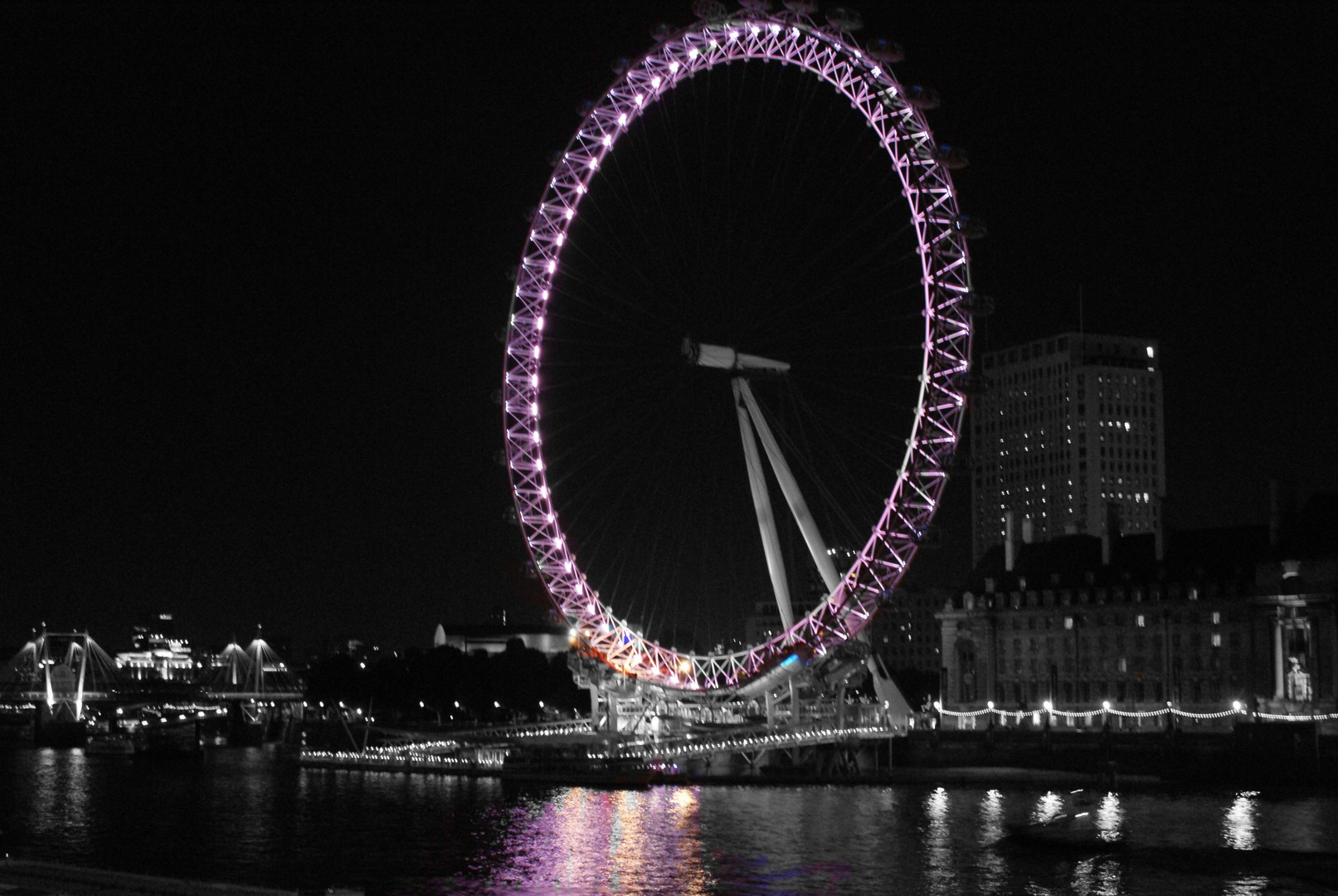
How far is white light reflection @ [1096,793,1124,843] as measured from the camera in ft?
189

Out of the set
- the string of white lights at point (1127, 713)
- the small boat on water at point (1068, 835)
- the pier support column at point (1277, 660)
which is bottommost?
the small boat on water at point (1068, 835)

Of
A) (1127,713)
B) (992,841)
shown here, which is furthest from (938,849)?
(1127,713)

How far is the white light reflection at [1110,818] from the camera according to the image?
2274 inches

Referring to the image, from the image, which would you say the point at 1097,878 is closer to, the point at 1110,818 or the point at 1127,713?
the point at 1110,818

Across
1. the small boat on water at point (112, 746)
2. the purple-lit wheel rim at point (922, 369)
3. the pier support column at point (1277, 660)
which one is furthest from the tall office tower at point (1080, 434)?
the purple-lit wheel rim at point (922, 369)

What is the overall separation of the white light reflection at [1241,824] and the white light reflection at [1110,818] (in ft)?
11.0

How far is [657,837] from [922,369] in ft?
65.2

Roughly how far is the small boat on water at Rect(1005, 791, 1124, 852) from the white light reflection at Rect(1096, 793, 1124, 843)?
0.29 metres

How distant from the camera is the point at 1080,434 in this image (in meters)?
178

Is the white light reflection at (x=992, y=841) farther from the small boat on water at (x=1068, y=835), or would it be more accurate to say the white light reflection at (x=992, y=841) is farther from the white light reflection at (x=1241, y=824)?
the white light reflection at (x=1241, y=824)

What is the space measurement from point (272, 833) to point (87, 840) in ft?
20.6

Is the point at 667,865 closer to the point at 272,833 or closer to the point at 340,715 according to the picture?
the point at 272,833

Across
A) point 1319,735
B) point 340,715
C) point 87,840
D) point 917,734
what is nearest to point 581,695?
point 340,715

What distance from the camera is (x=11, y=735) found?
196750 millimetres
